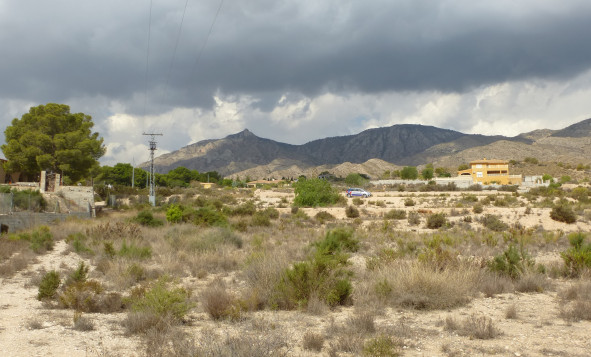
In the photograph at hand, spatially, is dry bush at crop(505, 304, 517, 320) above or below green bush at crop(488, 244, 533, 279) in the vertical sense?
below

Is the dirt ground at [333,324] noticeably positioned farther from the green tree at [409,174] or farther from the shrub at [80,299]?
the green tree at [409,174]

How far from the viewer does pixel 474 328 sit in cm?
731

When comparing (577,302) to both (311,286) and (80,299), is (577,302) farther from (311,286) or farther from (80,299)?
(80,299)

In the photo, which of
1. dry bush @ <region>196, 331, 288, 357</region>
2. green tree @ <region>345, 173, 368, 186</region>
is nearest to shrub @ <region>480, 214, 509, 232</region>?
dry bush @ <region>196, 331, 288, 357</region>

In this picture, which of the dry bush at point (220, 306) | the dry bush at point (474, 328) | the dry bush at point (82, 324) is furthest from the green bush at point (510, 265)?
the dry bush at point (82, 324)

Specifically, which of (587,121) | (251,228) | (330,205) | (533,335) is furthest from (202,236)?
(587,121)

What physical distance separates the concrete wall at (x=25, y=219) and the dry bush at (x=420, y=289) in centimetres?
2535

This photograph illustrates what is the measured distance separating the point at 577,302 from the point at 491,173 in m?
99.6

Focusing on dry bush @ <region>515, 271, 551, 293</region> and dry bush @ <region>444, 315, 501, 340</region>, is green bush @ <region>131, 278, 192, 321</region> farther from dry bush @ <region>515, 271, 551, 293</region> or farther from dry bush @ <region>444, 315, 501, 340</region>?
dry bush @ <region>515, 271, 551, 293</region>

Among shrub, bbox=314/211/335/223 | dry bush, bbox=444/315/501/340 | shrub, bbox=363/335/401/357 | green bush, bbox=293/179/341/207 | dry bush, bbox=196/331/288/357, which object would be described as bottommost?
shrub, bbox=314/211/335/223

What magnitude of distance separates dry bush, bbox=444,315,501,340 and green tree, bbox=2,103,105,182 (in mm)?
46199

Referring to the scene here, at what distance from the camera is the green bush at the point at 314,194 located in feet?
160

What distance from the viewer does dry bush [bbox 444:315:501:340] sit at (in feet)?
23.4

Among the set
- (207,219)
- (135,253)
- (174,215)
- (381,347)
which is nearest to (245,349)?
(381,347)
